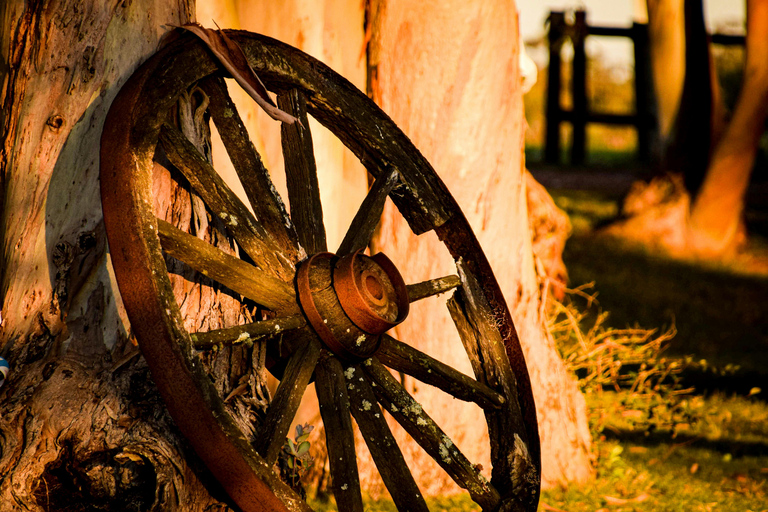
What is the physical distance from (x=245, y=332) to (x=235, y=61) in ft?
2.59

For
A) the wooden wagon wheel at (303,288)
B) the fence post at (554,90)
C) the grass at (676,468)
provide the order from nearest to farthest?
1. the wooden wagon wheel at (303,288)
2. the grass at (676,468)
3. the fence post at (554,90)

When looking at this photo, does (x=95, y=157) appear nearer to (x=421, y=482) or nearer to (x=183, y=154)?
(x=183, y=154)

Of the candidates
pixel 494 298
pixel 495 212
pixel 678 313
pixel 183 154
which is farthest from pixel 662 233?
pixel 183 154

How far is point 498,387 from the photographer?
8.80 feet

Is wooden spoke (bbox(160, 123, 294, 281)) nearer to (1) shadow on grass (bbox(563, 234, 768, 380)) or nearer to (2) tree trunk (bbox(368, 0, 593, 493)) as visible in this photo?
(2) tree trunk (bbox(368, 0, 593, 493))

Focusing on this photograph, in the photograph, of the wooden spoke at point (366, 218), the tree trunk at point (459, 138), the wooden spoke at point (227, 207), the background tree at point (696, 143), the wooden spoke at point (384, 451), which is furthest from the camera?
the background tree at point (696, 143)

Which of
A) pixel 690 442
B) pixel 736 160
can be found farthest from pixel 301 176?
pixel 736 160

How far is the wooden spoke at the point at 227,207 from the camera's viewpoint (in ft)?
6.97

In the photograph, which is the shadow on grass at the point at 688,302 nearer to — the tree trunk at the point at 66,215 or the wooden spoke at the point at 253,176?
the wooden spoke at the point at 253,176

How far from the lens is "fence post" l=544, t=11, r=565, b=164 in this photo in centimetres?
1210

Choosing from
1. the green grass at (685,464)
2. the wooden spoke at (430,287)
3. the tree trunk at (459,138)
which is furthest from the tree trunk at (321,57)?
the green grass at (685,464)

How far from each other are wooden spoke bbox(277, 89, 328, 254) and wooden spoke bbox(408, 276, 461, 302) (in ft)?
1.13

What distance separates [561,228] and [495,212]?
6.14ft

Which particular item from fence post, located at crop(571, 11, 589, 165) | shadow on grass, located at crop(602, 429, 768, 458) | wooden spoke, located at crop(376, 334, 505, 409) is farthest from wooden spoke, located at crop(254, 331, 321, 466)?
fence post, located at crop(571, 11, 589, 165)
